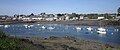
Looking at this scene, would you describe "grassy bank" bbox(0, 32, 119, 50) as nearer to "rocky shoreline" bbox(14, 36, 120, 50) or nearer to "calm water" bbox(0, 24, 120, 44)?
"rocky shoreline" bbox(14, 36, 120, 50)

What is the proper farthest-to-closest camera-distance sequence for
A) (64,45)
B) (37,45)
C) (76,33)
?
(76,33)
(64,45)
(37,45)

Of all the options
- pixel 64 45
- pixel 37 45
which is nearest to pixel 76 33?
pixel 64 45

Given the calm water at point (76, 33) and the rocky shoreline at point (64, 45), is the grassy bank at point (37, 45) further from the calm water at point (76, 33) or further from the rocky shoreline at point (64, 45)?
the calm water at point (76, 33)

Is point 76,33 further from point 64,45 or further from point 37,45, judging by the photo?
point 37,45

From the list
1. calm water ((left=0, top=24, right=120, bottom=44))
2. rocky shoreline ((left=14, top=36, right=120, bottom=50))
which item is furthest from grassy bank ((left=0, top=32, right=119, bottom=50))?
calm water ((left=0, top=24, right=120, bottom=44))

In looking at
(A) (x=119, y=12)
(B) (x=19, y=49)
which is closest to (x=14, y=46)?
(B) (x=19, y=49)

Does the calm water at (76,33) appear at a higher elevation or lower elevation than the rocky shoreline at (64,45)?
lower

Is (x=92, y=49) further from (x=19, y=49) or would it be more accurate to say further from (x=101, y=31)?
(x=101, y=31)

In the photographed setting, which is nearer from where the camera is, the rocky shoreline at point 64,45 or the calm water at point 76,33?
the rocky shoreline at point 64,45

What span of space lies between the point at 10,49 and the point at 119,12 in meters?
184

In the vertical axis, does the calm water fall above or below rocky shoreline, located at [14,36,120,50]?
below

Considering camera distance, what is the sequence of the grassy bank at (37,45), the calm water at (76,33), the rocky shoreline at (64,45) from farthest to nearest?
the calm water at (76,33) < the rocky shoreline at (64,45) < the grassy bank at (37,45)

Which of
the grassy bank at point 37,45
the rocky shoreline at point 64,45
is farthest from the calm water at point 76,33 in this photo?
the grassy bank at point 37,45

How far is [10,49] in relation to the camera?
38.0ft
